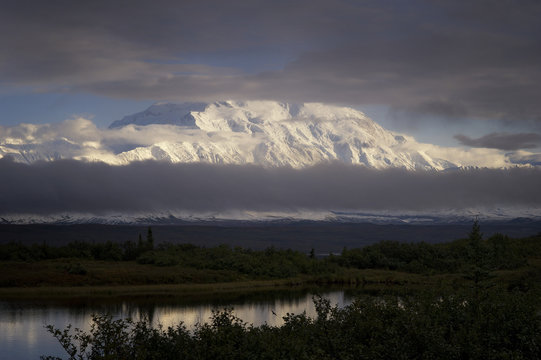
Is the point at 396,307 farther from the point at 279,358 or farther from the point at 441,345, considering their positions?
the point at 279,358

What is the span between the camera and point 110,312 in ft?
202

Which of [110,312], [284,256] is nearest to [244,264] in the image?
[284,256]

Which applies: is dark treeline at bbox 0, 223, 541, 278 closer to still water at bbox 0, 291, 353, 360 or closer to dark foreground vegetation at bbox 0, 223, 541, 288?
dark foreground vegetation at bbox 0, 223, 541, 288

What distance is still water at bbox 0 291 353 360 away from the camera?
4900cm

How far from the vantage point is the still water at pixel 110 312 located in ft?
161

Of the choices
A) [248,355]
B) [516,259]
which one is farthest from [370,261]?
[248,355]

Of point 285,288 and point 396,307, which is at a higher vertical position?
point 396,307

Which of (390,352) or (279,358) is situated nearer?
(279,358)

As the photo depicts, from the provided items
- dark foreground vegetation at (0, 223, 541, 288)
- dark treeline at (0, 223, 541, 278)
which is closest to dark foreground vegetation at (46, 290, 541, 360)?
dark foreground vegetation at (0, 223, 541, 288)

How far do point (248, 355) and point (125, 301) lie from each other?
5360cm

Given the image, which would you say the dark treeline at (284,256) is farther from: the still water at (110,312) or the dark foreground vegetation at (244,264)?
the still water at (110,312)

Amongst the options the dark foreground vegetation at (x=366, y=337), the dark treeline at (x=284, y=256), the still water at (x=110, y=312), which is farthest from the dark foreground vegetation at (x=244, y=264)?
the dark foreground vegetation at (x=366, y=337)

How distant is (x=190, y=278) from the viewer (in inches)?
4075

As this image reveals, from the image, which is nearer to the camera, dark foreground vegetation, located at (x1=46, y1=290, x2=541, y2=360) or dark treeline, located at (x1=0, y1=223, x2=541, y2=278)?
dark foreground vegetation, located at (x1=46, y1=290, x2=541, y2=360)
